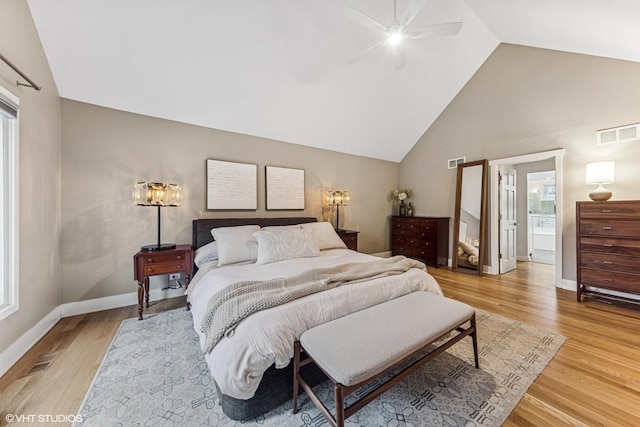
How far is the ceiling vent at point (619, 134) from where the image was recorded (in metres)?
2.96

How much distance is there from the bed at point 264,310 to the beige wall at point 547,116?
312cm

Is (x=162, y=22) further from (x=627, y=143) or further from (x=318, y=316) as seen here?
(x=627, y=143)

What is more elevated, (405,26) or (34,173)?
(405,26)

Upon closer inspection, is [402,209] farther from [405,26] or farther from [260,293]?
[260,293]

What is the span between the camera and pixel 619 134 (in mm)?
3066

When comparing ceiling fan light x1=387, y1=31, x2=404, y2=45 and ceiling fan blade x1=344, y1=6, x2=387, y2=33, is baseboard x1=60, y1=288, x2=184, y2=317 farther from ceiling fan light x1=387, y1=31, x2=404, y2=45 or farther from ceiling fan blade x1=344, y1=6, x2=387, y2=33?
ceiling fan light x1=387, y1=31, x2=404, y2=45

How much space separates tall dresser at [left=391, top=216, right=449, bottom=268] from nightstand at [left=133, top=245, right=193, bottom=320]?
14.1 feet

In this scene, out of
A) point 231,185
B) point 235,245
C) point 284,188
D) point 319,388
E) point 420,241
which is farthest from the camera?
point 420,241

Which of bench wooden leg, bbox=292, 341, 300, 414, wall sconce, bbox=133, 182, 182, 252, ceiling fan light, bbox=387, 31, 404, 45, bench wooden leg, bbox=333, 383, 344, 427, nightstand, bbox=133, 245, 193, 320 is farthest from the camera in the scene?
wall sconce, bbox=133, 182, 182, 252

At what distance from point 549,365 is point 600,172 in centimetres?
273

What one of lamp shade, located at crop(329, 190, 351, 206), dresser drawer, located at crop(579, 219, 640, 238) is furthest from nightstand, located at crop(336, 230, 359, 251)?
dresser drawer, located at crop(579, 219, 640, 238)

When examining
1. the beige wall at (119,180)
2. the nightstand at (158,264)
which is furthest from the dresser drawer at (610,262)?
the nightstand at (158,264)

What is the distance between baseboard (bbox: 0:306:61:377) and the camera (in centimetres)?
177

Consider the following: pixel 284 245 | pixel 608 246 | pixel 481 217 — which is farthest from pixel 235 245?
pixel 608 246
